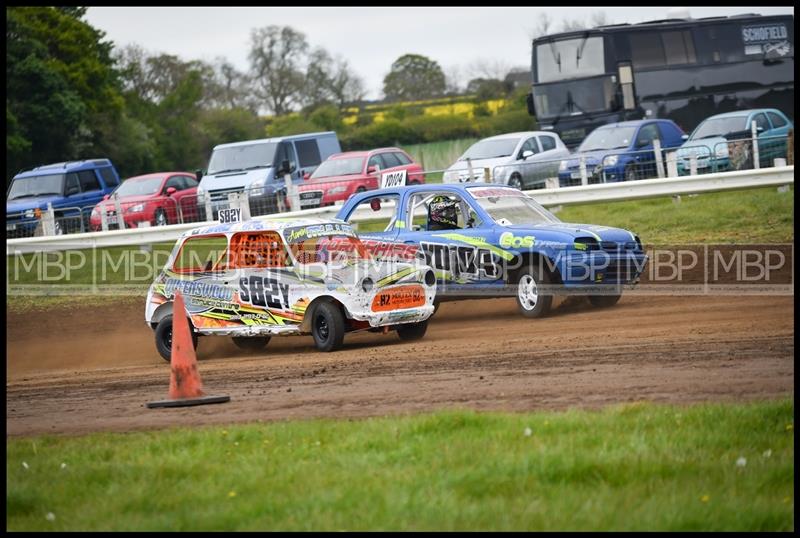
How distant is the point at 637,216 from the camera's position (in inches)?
874

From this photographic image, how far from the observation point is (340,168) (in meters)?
25.3

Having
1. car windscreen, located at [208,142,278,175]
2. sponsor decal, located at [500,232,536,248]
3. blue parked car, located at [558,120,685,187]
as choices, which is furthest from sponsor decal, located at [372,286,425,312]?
car windscreen, located at [208,142,278,175]

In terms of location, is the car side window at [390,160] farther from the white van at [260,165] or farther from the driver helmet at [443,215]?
the driver helmet at [443,215]

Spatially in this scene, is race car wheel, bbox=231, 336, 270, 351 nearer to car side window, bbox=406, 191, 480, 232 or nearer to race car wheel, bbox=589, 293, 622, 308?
car side window, bbox=406, 191, 480, 232

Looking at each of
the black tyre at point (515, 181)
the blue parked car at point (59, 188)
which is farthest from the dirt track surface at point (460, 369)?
the blue parked car at point (59, 188)

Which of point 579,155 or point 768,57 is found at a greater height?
point 768,57

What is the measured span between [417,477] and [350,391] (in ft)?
10.5

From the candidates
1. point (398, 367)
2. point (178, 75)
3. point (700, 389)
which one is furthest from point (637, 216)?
point (178, 75)

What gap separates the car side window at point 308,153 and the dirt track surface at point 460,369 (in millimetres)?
11800

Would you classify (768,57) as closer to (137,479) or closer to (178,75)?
(137,479)

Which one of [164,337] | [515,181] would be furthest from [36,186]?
[164,337]

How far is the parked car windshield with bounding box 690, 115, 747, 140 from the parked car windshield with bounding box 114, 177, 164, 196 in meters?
12.3

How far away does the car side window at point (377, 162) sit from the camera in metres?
25.4

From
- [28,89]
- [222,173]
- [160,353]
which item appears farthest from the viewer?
[28,89]
